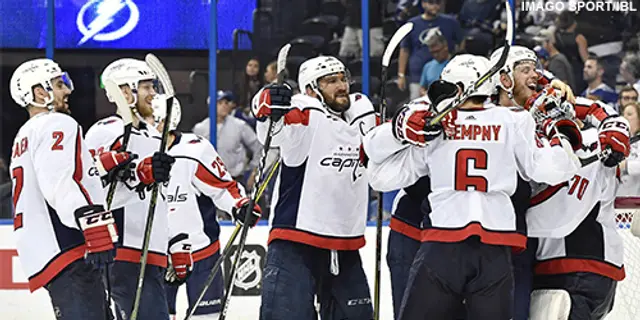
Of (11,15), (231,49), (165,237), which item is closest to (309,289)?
(165,237)

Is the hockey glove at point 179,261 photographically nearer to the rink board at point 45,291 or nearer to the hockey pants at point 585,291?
the rink board at point 45,291

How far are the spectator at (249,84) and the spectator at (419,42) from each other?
74 centimetres

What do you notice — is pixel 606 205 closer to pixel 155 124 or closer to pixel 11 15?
pixel 155 124

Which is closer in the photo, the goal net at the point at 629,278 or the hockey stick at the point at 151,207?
the hockey stick at the point at 151,207

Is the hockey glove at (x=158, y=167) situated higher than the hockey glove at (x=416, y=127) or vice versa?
the hockey glove at (x=416, y=127)

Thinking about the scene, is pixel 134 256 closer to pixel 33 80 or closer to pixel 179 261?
pixel 179 261

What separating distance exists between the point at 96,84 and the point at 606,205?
10.1 ft

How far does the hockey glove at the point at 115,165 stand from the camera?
4578 mm

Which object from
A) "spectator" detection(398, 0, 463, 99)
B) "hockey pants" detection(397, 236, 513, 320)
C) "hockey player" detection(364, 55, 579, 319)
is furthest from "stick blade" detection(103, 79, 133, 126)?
"spectator" detection(398, 0, 463, 99)

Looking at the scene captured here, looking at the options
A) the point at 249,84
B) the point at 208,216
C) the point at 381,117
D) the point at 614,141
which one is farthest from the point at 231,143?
the point at 614,141

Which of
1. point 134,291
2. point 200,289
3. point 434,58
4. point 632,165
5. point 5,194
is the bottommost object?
point 200,289

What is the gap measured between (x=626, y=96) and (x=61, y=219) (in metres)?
3.37

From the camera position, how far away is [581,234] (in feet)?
15.1

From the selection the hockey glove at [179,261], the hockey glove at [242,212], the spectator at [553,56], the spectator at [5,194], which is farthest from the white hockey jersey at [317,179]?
the spectator at [5,194]
